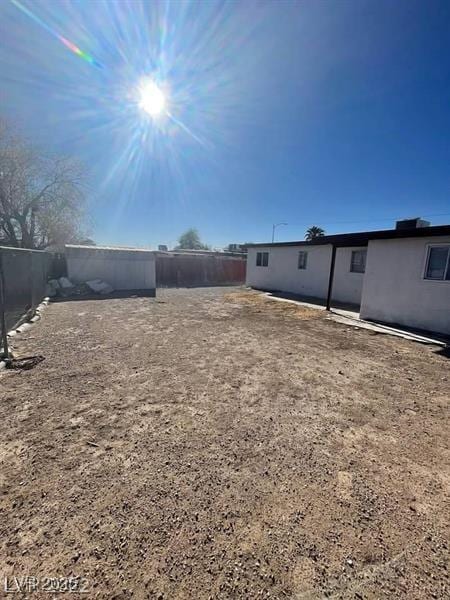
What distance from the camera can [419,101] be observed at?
7.26m

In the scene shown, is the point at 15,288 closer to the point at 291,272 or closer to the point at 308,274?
the point at 308,274

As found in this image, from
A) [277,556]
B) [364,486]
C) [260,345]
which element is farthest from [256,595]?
[260,345]

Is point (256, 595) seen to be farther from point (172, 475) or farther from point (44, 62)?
point (44, 62)

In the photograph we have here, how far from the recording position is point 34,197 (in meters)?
15.7

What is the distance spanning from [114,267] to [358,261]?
37.5ft

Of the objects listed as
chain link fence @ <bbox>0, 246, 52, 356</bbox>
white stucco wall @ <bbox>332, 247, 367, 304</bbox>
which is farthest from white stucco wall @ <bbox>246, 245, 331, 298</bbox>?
chain link fence @ <bbox>0, 246, 52, 356</bbox>

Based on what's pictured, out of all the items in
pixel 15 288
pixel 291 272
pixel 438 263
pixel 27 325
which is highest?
pixel 438 263

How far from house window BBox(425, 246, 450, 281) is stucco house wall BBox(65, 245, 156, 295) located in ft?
34.2

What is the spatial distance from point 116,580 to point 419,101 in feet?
37.2

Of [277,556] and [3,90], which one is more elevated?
[3,90]

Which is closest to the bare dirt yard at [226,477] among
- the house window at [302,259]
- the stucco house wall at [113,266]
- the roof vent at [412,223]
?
the roof vent at [412,223]

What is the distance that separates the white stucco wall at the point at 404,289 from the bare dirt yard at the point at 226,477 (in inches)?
92.7

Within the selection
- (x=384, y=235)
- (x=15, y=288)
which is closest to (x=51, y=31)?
(x=15, y=288)

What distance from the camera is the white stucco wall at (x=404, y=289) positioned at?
18.9ft
